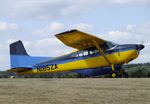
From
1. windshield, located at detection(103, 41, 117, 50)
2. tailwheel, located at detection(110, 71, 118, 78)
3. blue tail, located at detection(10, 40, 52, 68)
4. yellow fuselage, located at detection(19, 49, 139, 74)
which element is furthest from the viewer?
blue tail, located at detection(10, 40, 52, 68)

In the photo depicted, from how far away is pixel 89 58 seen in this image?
26.1 m

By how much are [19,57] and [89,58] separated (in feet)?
20.7

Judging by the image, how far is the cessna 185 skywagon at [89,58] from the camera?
988 inches

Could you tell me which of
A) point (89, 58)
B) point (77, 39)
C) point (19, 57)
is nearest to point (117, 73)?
point (89, 58)

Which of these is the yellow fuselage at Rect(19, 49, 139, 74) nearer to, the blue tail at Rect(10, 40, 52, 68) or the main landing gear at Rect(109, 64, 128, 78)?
the main landing gear at Rect(109, 64, 128, 78)

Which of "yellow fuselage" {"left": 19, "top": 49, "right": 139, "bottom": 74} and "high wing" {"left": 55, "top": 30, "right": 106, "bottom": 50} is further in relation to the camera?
"yellow fuselage" {"left": 19, "top": 49, "right": 139, "bottom": 74}

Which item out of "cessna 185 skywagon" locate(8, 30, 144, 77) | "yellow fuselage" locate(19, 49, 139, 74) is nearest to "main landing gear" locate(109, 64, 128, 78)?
"cessna 185 skywagon" locate(8, 30, 144, 77)

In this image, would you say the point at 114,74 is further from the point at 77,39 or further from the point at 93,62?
the point at 77,39

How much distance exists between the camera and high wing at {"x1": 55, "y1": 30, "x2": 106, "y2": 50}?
24961mm

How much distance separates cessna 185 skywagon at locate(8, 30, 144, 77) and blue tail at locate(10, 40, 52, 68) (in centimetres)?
103

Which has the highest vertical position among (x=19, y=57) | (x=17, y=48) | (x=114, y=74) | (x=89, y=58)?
(x=17, y=48)

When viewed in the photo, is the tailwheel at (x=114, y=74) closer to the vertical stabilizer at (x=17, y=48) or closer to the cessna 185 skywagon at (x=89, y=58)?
the cessna 185 skywagon at (x=89, y=58)

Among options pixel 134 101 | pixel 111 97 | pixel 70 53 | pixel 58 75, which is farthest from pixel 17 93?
pixel 58 75

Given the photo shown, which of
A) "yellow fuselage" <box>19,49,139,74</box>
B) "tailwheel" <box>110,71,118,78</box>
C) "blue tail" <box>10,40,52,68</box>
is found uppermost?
"blue tail" <box>10,40,52,68</box>
